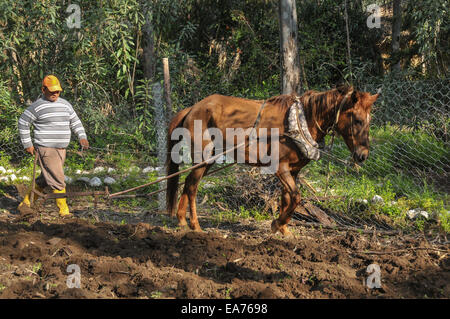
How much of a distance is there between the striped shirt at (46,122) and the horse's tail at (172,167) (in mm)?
1417

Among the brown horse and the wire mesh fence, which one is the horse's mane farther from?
the wire mesh fence

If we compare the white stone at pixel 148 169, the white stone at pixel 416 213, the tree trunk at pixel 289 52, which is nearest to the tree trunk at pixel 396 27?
the tree trunk at pixel 289 52

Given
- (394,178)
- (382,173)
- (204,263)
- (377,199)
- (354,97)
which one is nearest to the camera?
(204,263)

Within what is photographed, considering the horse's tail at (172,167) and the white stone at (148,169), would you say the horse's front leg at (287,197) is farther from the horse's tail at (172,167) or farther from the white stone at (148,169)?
the white stone at (148,169)

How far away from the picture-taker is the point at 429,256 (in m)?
4.77

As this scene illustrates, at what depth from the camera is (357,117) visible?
213 inches

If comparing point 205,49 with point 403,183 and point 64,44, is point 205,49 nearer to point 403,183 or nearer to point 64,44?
point 64,44

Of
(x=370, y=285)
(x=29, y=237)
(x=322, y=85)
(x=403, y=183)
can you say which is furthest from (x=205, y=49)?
(x=370, y=285)

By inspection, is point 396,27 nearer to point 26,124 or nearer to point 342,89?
point 342,89

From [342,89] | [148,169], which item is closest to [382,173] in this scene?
[342,89]

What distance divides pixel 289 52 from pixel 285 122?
2.04 m

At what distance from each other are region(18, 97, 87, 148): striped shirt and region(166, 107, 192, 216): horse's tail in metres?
1.42

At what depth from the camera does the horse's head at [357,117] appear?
539cm

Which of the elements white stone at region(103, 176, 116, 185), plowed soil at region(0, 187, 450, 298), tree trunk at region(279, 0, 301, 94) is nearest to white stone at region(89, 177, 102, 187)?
white stone at region(103, 176, 116, 185)
